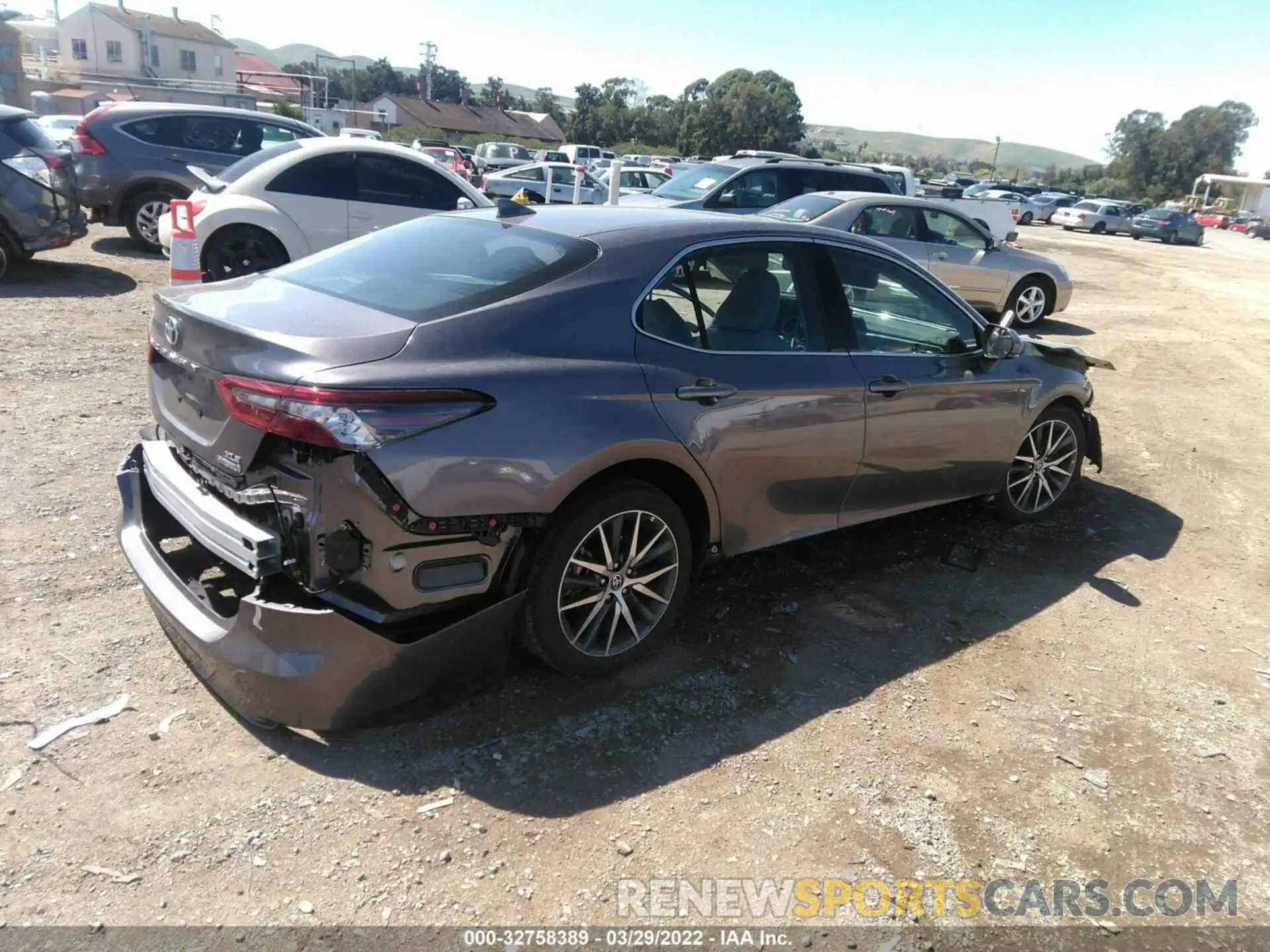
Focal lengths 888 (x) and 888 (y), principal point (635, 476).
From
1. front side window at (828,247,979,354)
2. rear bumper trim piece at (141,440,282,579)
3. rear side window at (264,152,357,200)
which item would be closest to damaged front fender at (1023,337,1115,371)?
front side window at (828,247,979,354)

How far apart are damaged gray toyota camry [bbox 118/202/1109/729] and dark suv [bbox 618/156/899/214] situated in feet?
27.0

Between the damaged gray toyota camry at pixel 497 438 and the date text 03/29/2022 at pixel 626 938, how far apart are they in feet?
2.60

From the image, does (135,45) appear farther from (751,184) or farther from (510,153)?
(751,184)

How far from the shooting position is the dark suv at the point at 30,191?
9023mm

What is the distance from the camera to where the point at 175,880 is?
2418 mm

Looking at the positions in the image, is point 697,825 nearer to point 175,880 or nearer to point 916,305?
point 175,880

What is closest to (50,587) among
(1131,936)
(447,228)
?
(447,228)

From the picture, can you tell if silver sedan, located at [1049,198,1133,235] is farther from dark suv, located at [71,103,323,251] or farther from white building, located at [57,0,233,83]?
white building, located at [57,0,233,83]

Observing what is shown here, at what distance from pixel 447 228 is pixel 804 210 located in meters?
7.08

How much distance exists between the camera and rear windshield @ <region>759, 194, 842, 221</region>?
9969 millimetres

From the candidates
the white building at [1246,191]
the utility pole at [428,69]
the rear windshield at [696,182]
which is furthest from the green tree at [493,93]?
the rear windshield at [696,182]

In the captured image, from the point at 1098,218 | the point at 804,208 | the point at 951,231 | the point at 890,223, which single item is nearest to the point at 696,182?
the point at 804,208

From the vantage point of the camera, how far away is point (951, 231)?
11.1m

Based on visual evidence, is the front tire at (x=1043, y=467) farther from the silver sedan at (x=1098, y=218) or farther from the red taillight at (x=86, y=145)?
the silver sedan at (x=1098, y=218)
